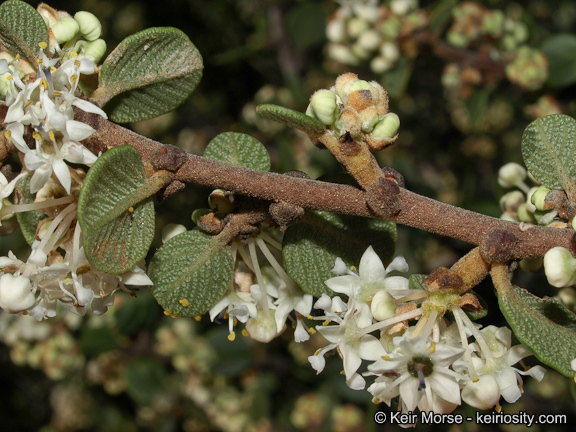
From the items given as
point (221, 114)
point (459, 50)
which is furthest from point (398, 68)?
point (221, 114)

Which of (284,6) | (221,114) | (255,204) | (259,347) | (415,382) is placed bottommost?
(259,347)

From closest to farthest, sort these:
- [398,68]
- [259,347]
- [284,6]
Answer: [398,68] → [259,347] → [284,6]

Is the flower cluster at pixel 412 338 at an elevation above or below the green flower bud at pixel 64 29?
below

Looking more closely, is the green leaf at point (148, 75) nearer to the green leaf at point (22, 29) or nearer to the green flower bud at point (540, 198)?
the green leaf at point (22, 29)

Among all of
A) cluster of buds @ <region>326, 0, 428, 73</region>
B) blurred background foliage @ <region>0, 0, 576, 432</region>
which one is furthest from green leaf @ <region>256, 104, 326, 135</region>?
cluster of buds @ <region>326, 0, 428, 73</region>

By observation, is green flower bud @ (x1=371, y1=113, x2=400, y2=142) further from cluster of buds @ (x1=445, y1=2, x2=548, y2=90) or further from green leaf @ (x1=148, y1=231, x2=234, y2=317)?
cluster of buds @ (x1=445, y1=2, x2=548, y2=90)

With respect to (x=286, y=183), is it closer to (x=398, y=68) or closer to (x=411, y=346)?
(x=411, y=346)

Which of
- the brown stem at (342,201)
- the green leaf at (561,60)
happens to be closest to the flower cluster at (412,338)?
the brown stem at (342,201)
